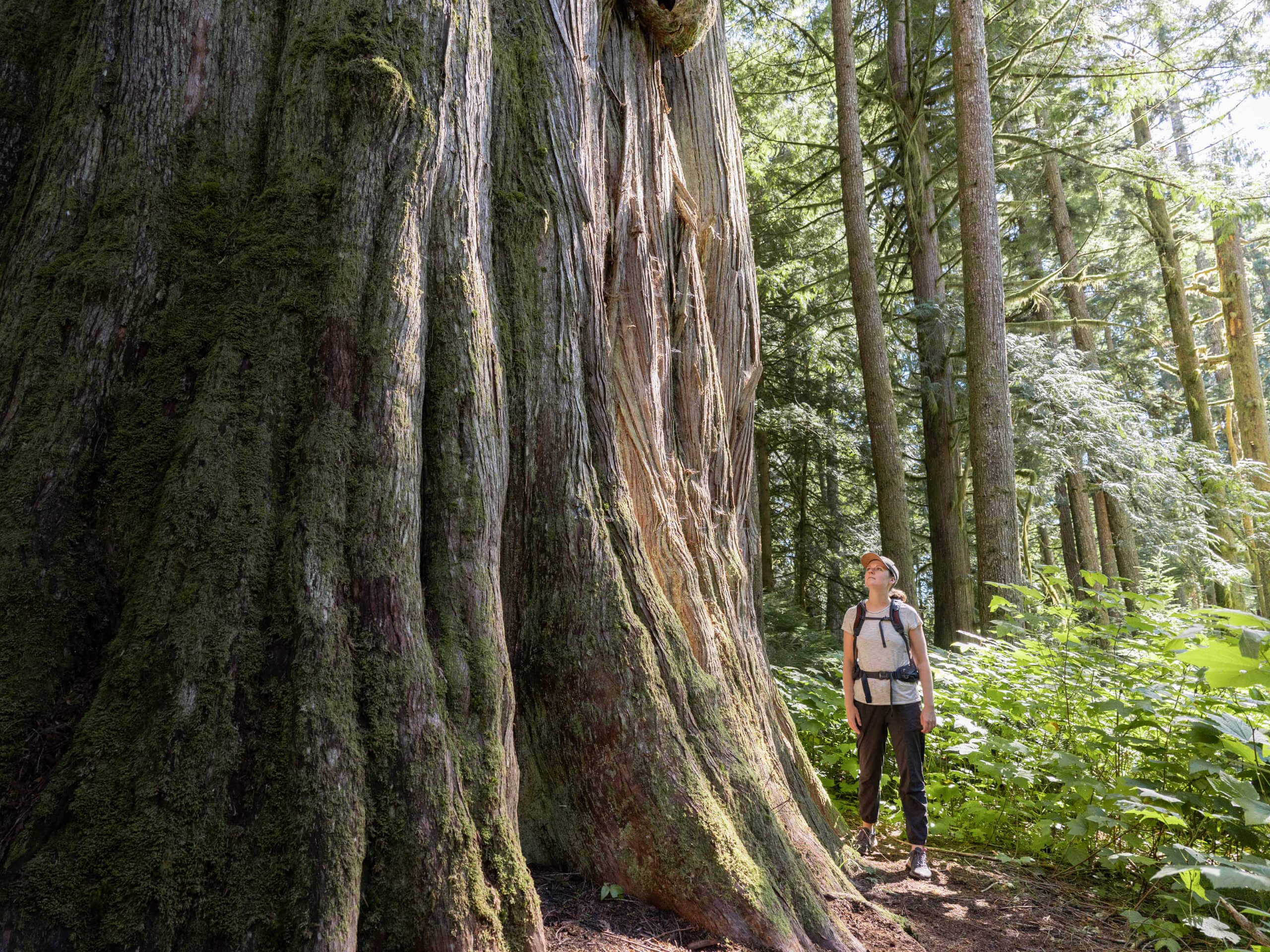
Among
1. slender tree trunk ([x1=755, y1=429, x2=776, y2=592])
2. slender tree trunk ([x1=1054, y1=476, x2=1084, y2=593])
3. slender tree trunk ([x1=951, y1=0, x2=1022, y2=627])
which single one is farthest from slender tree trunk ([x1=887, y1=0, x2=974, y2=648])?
slender tree trunk ([x1=1054, y1=476, x2=1084, y2=593])

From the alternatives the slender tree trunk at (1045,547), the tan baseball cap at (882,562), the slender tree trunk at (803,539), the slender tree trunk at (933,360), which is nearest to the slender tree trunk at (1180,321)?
the slender tree trunk at (933,360)

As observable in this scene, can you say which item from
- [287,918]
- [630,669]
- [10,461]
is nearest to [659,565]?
[630,669]

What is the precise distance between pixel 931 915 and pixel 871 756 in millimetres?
1201

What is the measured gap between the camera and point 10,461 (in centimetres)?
213

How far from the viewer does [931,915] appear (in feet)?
12.9

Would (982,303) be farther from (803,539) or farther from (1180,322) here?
(1180,322)

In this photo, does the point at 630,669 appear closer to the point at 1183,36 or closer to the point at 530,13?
the point at 530,13

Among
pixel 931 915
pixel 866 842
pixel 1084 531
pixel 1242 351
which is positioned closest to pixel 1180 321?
pixel 1242 351

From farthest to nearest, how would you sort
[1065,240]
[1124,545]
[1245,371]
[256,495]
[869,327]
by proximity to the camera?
[1065,240] < [1124,545] < [1245,371] < [869,327] < [256,495]

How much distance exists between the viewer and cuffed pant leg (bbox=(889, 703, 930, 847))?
15.5ft

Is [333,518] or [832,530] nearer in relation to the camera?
[333,518]

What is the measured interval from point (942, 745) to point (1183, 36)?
451 inches

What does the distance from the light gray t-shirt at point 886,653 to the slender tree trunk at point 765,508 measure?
8.68 metres

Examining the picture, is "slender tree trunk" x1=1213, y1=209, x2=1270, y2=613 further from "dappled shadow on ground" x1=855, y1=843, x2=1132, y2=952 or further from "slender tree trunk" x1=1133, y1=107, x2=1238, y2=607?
"dappled shadow on ground" x1=855, y1=843, x2=1132, y2=952
